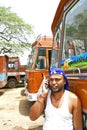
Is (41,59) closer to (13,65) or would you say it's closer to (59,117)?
(59,117)

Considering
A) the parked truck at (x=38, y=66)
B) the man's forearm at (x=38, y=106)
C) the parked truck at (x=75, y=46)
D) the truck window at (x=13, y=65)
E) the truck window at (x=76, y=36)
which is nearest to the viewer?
the parked truck at (x=75, y=46)

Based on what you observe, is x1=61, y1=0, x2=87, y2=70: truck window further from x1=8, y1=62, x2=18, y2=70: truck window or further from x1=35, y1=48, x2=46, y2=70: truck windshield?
x1=8, y1=62, x2=18, y2=70: truck window

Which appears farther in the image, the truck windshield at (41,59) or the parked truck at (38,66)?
the truck windshield at (41,59)

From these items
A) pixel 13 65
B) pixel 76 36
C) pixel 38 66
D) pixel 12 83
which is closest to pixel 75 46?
pixel 76 36

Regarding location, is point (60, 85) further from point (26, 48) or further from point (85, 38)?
point (26, 48)

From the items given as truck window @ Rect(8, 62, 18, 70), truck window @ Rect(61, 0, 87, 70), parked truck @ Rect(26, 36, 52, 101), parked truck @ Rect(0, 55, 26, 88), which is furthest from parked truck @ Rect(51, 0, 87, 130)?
truck window @ Rect(8, 62, 18, 70)

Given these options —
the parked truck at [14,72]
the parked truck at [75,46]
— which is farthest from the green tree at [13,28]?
the parked truck at [75,46]

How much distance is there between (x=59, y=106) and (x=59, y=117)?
102 mm

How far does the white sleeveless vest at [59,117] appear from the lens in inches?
107

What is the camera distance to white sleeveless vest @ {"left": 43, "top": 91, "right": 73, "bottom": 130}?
2715mm

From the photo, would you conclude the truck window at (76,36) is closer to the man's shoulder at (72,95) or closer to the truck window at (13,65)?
the man's shoulder at (72,95)

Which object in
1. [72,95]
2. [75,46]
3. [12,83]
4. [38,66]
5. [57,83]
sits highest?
[75,46]

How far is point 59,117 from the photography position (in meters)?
2.74

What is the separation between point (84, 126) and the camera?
2658mm
